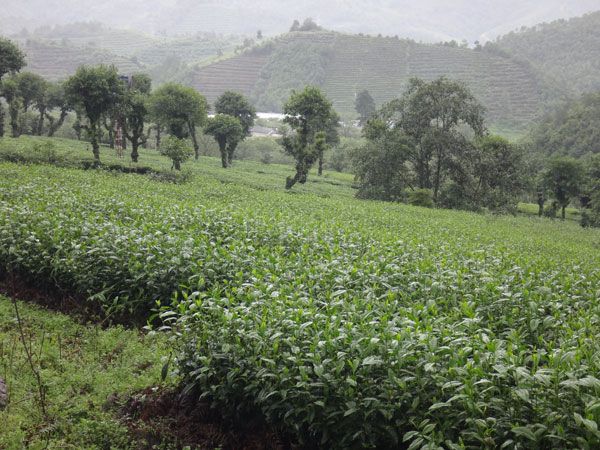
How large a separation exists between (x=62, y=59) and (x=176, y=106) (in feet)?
373

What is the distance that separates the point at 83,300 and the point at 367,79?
125 meters

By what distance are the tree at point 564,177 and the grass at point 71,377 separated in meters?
42.3

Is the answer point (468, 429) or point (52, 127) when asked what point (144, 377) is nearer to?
point (468, 429)

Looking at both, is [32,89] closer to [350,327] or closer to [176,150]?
[176,150]

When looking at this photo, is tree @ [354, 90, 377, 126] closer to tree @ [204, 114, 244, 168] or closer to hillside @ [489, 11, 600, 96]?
tree @ [204, 114, 244, 168]

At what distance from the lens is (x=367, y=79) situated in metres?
125

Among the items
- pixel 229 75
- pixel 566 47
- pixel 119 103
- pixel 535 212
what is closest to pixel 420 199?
pixel 535 212

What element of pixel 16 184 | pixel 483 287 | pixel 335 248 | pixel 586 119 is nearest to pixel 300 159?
pixel 16 184

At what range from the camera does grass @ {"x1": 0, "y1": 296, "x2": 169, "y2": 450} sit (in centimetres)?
505

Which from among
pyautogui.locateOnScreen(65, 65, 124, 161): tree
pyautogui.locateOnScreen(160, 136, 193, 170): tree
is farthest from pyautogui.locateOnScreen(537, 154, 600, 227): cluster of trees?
pyautogui.locateOnScreen(65, 65, 124, 161): tree

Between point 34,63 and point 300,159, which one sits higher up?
point 34,63

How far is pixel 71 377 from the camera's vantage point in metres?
6.17

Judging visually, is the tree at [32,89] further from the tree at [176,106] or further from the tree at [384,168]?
the tree at [384,168]

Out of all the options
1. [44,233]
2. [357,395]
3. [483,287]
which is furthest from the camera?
[44,233]
